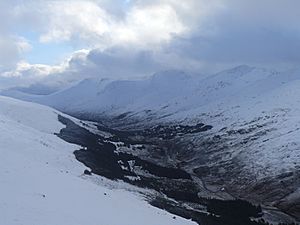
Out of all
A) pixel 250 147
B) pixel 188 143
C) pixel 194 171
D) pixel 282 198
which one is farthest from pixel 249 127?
pixel 282 198

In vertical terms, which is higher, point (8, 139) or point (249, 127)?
point (249, 127)

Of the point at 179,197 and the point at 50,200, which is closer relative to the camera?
the point at 50,200

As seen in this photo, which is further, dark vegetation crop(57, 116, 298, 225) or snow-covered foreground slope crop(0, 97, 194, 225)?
dark vegetation crop(57, 116, 298, 225)

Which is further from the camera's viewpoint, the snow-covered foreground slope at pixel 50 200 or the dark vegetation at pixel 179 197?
the dark vegetation at pixel 179 197

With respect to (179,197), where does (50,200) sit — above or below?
below

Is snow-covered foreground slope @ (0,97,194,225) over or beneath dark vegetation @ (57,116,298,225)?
beneath

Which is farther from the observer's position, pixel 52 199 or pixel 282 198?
pixel 282 198

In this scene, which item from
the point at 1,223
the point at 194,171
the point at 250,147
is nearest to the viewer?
the point at 1,223

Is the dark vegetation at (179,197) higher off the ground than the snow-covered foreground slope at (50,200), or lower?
higher

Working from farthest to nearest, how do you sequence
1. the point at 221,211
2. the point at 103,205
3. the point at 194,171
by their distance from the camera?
the point at 194,171, the point at 221,211, the point at 103,205

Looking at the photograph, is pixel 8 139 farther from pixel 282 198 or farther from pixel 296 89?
pixel 296 89

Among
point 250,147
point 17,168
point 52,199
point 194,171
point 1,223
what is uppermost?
point 250,147
